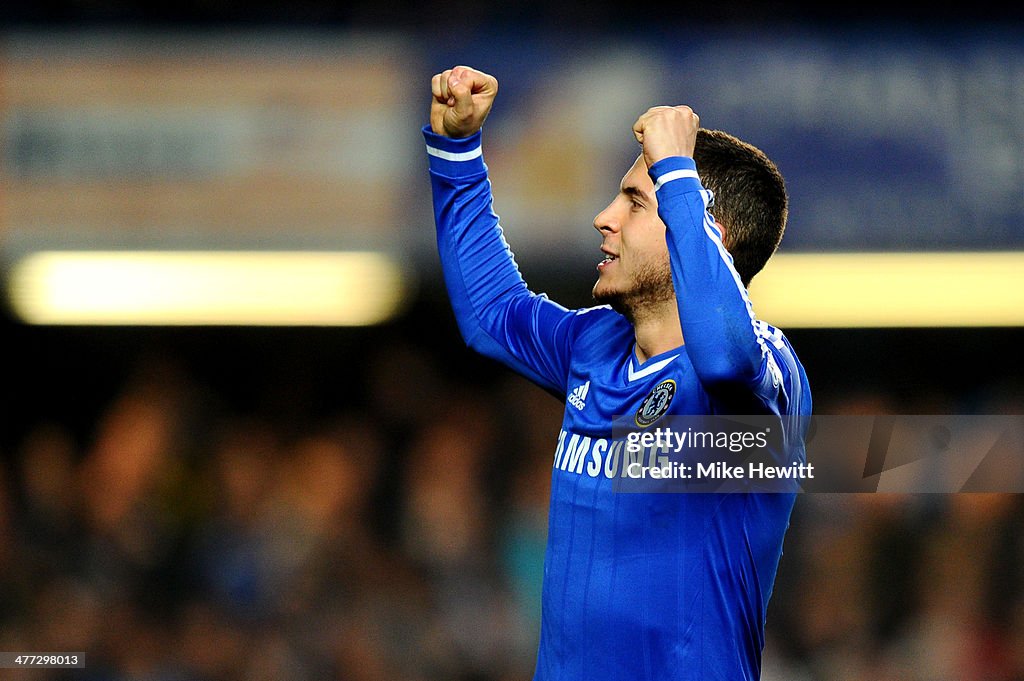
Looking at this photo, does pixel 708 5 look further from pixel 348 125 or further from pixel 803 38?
pixel 348 125

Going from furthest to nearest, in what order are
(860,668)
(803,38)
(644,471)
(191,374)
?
(191,374), (803,38), (860,668), (644,471)

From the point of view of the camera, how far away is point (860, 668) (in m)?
4.82

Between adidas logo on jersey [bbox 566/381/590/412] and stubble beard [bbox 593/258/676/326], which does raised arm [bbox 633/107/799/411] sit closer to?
stubble beard [bbox 593/258/676/326]

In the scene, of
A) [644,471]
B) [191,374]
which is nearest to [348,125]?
[191,374]

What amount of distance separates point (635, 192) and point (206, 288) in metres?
3.49

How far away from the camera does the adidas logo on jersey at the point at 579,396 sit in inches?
92.0

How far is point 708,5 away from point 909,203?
1175 mm

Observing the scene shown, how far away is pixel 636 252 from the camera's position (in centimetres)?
222

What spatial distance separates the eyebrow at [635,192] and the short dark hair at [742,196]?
108mm

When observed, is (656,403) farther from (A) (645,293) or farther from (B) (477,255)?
(B) (477,255)

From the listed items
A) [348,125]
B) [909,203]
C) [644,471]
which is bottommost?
[644,471]

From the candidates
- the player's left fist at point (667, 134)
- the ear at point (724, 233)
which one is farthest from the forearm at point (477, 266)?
the player's left fist at point (667, 134)

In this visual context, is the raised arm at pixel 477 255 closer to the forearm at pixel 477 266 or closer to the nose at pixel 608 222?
the forearm at pixel 477 266

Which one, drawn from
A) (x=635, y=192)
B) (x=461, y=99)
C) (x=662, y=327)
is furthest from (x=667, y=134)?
(x=461, y=99)
